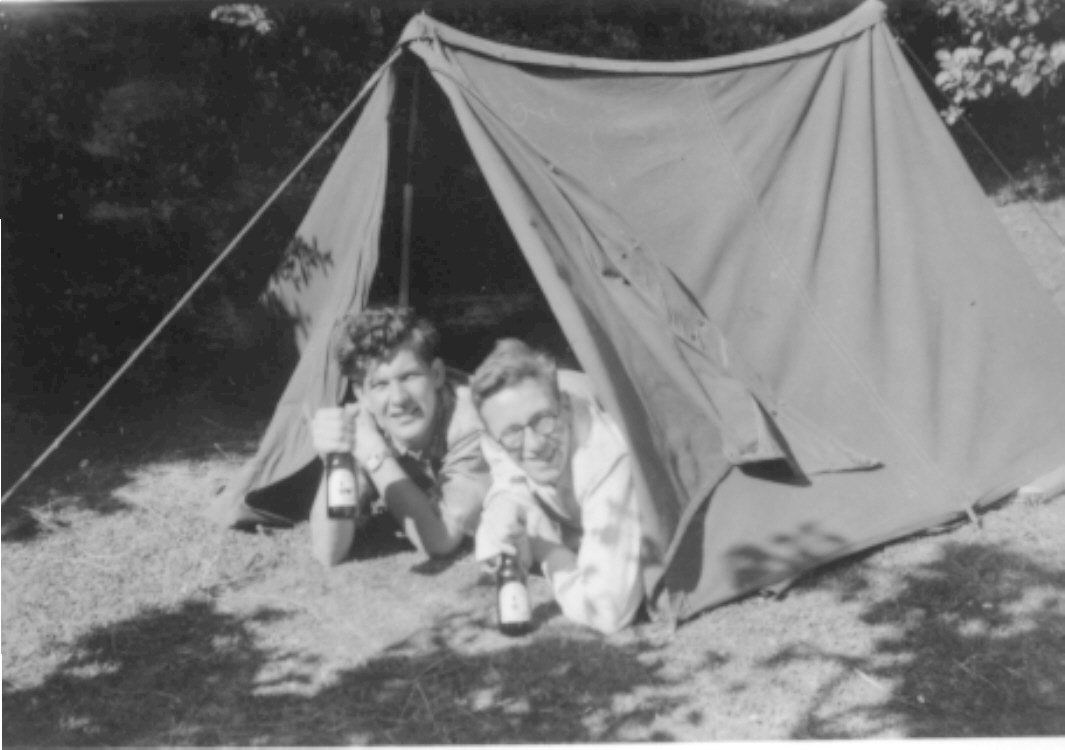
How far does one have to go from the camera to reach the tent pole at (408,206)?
17.9ft

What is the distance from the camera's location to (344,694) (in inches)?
151

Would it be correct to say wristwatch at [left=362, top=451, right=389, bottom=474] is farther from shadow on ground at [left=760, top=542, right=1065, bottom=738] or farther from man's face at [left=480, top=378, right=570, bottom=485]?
shadow on ground at [left=760, top=542, right=1065, bottom=738]

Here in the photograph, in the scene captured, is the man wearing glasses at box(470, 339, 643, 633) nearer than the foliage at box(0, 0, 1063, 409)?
Yes

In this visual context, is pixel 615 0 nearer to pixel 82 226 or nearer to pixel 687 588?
pixel 82 226

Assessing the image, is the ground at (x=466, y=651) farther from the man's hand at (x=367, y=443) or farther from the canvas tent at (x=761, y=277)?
the man's hand at (x=367, y=443)

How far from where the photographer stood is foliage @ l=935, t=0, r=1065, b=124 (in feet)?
27.6

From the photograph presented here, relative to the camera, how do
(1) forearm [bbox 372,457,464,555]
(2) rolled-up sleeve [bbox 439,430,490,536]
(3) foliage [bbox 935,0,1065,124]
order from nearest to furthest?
(1) forearm [bbox 372,457,464,555], (2) rolled-up sleeve [bbox 439,430,490,536], (3) foliage [bbox 935,0,1065,124]

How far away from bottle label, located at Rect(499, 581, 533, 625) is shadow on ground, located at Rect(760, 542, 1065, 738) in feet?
2.52

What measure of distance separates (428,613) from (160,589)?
1053 mm

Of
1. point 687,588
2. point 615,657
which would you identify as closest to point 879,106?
point 687,588

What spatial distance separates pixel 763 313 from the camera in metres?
5.27

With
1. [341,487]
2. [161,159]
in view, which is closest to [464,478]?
[341,487]

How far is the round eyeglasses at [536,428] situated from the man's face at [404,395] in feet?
1.92

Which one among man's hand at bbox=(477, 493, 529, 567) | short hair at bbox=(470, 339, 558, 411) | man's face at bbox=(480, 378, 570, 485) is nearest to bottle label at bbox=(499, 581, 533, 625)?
man's hand at bbox=(477, 493, 529, 567)
